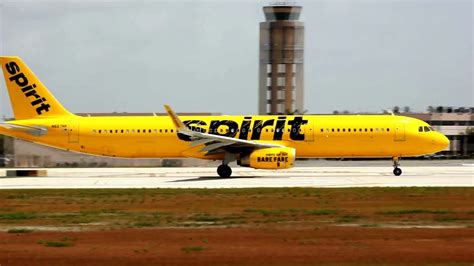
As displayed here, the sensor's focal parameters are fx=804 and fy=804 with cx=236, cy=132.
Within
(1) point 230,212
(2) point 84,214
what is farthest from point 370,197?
(2) point 84,214

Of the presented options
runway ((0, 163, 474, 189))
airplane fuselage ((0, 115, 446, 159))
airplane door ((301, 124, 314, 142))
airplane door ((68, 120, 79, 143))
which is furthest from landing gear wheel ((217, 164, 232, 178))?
airplane door ((68, 120, 79, 143))

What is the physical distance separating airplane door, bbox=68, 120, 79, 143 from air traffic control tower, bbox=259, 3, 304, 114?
63.6 m

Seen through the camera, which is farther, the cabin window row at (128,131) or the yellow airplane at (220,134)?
the cabin window row at (128,131)

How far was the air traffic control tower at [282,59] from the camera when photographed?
10825cm

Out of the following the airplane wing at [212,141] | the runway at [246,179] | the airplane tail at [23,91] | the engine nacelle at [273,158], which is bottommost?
the runway at [246,179]

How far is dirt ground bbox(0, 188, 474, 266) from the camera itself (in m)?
18.0

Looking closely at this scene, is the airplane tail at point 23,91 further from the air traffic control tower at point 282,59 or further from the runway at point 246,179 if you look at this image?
the air traffic control tower at point 282,59

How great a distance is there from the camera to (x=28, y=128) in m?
45.5

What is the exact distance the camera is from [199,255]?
18.0 metres

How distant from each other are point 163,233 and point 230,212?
5.01 m

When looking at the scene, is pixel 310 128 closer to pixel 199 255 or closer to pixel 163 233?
pixel 163 233

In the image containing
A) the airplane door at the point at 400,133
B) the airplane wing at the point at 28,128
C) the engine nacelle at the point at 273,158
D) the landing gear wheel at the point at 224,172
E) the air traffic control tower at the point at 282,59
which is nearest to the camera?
the engine nacelle at the point at 273,158

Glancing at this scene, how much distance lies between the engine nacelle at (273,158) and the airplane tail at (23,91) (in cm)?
1265

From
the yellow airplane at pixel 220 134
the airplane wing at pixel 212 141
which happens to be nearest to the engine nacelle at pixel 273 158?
the yellow airplane at pixel 220 134
